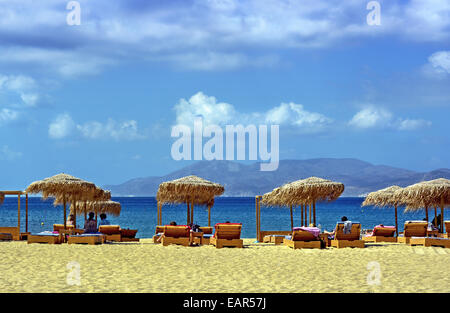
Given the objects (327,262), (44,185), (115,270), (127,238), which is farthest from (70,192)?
(327,262)

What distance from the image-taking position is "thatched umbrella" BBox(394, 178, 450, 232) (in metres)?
16.7

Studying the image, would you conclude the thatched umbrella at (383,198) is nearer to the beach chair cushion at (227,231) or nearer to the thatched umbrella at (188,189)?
the thatched umbrella at (188,189)

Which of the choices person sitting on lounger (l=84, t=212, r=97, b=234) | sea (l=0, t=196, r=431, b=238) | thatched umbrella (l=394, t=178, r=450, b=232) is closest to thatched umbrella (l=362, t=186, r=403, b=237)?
thatched umbrella (l=394, t=178, r=450, b=232)

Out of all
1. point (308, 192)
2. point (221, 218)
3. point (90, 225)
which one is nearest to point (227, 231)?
point (308, 192)

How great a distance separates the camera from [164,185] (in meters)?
17.3

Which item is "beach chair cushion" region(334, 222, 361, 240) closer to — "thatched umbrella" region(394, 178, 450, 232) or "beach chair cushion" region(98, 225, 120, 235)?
"thatched umbrella" region(394, 178, 450, 232)

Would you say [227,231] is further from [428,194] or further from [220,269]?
[428,194]

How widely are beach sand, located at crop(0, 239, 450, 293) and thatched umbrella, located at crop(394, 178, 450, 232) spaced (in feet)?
10.2

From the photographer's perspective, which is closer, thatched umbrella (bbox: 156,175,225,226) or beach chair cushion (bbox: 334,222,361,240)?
beach chair cushion (bbox: 334,222,361,240)

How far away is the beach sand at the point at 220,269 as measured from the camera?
26.1 feet

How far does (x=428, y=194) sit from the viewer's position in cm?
1681

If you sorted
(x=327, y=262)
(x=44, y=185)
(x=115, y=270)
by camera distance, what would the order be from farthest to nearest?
(x=44, y=185)
(x=327, y=262)
(x=115, y=270)
